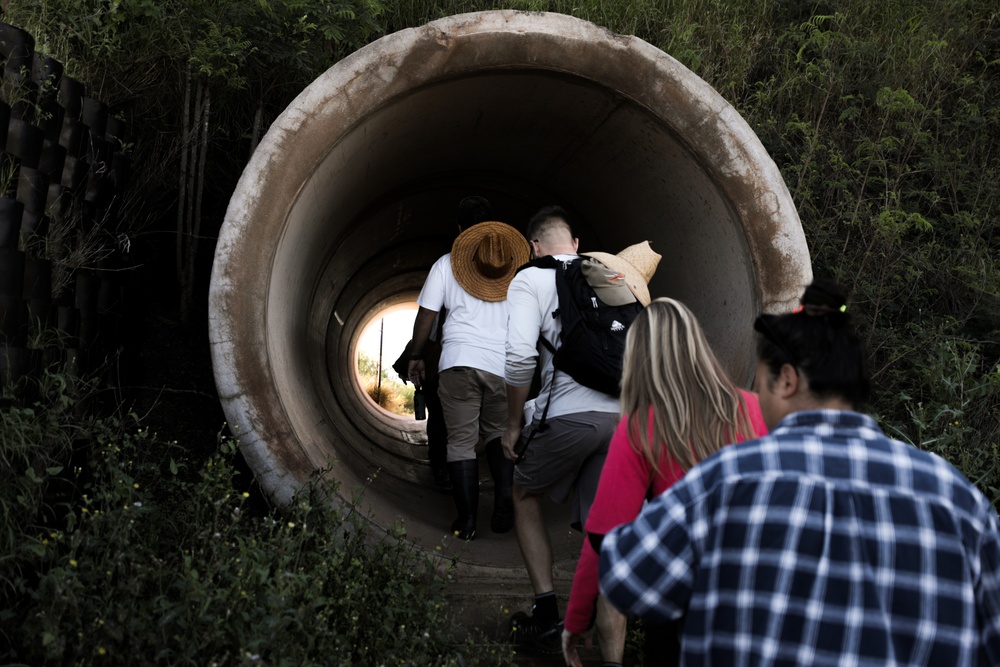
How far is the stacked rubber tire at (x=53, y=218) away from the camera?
11.6 feet

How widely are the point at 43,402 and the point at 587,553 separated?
90.4 inches

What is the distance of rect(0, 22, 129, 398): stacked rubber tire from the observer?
3551 millimetres

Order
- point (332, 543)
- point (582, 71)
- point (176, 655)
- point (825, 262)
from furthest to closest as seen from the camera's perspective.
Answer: point (825, 262) → point (582, 71) → point (332, 543) → point (176, 655)

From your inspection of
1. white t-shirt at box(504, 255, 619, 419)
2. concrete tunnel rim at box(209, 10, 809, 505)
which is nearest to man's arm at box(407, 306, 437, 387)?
concrete tunnel rim at box(209, 10, 809, 505)

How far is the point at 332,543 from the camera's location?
3393mm

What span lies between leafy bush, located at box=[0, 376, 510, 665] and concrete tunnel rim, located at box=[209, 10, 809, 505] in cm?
36

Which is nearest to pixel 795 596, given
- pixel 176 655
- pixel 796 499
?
pixel 796 499

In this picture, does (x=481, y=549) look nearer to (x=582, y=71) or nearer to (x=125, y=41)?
(x=582, y=71)

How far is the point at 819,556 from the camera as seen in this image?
1541 millimetres

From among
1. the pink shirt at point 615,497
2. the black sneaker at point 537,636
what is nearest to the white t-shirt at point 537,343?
the black sneaker at point 537,636

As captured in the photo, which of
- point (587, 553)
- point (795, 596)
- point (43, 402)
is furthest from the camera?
point (43, 402)

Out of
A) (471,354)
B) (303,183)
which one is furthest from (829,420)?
(471,354)

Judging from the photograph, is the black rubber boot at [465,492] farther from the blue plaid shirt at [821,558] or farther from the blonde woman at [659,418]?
the blue plaid shirt at [821,558]

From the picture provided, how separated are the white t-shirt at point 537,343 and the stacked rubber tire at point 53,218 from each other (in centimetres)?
Result: 177
